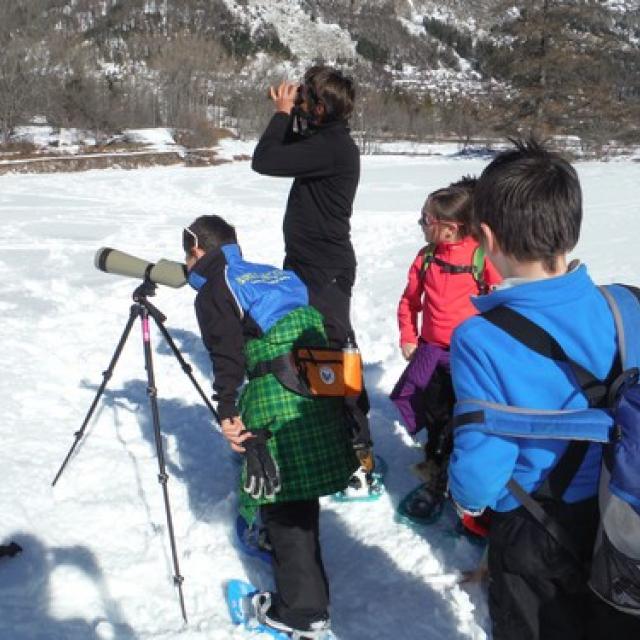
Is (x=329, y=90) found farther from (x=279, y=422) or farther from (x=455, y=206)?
(x=279, y=422)

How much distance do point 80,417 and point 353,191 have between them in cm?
235

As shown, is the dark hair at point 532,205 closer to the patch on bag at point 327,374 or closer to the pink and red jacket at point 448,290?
the patch on bag at point 327,374

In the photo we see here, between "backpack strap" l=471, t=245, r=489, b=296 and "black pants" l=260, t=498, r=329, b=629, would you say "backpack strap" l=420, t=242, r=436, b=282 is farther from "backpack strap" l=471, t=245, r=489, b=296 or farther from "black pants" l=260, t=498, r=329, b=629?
"black pants" l=260, t=498, r=329, b=629

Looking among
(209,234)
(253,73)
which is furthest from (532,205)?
(253,73)

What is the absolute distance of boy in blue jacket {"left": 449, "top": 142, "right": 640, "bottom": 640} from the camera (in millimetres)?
1566

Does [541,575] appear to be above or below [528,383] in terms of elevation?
below

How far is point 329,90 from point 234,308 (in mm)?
1071

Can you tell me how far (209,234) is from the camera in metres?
2.73

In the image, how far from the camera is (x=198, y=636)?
2.56 meters

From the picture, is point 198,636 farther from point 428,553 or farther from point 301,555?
point 428,553

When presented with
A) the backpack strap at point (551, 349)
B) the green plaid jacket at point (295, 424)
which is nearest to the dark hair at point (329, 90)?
the green plaid jacket at point (295, 424)

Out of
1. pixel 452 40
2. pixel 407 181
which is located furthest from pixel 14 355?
pixel 452 40

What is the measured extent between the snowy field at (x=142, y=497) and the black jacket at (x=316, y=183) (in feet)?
4.02

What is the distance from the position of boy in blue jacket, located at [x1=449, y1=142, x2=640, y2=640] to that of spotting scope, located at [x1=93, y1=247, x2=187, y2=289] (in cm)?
160
